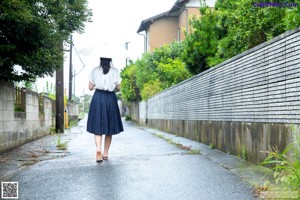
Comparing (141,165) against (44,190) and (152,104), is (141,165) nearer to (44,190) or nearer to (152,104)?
(44,190)

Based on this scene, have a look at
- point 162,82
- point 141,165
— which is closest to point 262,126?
point 141,165

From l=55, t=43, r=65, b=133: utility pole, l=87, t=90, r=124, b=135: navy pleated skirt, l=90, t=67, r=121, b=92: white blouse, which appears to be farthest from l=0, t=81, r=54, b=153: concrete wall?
l=55, t=43, r=65, b=133: utility pole

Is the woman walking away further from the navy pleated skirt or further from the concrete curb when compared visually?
the concrete curb

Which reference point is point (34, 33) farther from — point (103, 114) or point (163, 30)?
point (163, 30)

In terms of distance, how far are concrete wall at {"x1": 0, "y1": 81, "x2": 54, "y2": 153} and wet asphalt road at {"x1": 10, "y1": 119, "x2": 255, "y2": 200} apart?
1.90 metres

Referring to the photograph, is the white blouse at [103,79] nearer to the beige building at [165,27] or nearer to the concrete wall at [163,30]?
the beige building at [165,27]

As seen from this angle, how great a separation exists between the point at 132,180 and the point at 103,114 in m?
2.34

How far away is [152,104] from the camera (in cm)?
2370

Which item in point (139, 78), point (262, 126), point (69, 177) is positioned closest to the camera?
point (69, 177)

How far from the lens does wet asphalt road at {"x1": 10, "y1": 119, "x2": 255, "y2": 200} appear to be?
14.7 ft

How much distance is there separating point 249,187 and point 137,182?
1.37 meters

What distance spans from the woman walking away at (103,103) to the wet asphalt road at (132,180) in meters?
0.57

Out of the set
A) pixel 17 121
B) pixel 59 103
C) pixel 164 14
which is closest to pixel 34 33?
pixel 17 121

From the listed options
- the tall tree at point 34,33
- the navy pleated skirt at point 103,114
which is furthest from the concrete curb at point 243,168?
the tall tree at point 34,33
